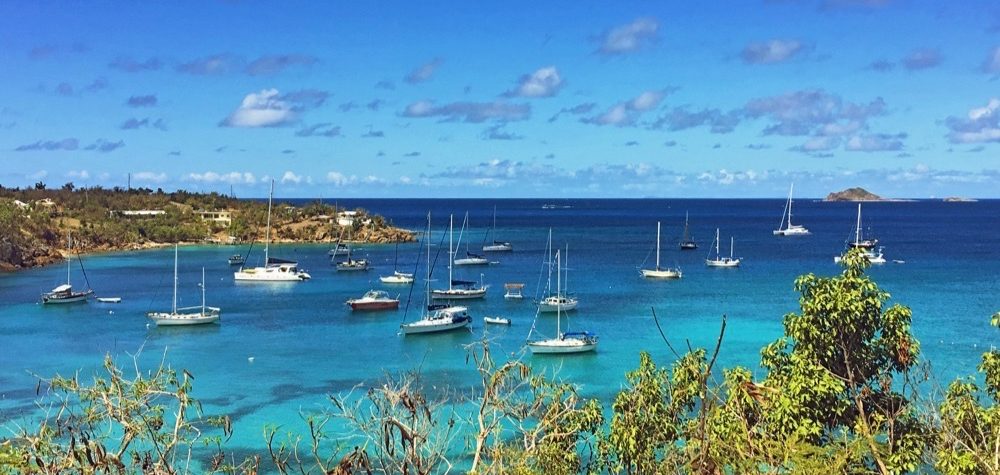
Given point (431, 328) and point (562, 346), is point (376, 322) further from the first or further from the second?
point (562, 346)

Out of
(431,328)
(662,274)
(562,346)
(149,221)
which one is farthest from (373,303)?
(149,221)

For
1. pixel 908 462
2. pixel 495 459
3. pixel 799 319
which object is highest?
pixel 799 319

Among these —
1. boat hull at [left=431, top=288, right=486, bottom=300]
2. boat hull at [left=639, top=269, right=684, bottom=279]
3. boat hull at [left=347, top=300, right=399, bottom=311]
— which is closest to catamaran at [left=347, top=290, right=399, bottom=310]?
boat hull at [left=347, top=300, right=399, bottom=311]

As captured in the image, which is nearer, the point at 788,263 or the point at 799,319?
the point at 799,319

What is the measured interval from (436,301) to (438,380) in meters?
21.0

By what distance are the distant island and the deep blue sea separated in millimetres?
5776

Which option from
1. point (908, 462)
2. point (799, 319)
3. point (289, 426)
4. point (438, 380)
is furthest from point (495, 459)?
point (438, 380)

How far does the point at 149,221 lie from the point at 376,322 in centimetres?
6146

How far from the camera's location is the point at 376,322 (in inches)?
1793

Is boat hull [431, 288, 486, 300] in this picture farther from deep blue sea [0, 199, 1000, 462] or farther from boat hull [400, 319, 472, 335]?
boat hull [400, 319, 472, 335]

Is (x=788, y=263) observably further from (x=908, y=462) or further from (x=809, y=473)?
(x=809, y=473)

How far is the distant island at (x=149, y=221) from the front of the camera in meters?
80.4

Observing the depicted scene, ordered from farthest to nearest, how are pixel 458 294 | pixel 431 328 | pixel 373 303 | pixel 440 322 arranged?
pixel 458 294 → pixel 373 303 → pixel 440 322 → pixel 431 328

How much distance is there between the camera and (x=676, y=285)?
60.3 m
